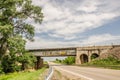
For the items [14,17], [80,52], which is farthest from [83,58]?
[14,17]

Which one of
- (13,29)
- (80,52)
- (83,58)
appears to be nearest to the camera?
(13,29)

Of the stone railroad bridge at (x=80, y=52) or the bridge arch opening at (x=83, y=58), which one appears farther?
the bridge arch opening at (x=83, y=58)

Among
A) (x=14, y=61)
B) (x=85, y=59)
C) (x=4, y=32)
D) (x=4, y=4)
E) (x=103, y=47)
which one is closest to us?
(x=4, y=32)

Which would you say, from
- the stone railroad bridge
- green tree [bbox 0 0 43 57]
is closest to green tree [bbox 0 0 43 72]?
green tree [bbox 0 0 43 57]

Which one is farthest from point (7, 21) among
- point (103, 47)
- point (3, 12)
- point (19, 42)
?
point (103, 47)

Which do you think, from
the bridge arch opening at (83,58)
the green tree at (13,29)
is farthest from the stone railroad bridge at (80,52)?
the green tree at (13,29)

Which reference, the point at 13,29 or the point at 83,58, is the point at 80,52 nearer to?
the point at 83,58

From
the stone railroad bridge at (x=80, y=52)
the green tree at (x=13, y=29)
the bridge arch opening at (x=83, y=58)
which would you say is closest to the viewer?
the green tree at (x=13, y=29)

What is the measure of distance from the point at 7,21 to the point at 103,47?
4789 centimetres

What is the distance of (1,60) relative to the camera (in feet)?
129

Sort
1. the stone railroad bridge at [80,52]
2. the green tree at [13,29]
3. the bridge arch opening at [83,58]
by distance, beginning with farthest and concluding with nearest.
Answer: the bridge arch opening at [83,58] < the stone railroad bridge at [80,52] < the green tree at [13,29]

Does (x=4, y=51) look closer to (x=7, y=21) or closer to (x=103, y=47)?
(x=7, y=21)

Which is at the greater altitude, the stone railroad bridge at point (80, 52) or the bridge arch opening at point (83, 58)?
the stone railroad bridge at point (80, 52)

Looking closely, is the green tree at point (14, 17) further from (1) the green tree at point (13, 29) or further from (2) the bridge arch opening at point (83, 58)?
(2) the bridge arch opening at point (83, 58)
